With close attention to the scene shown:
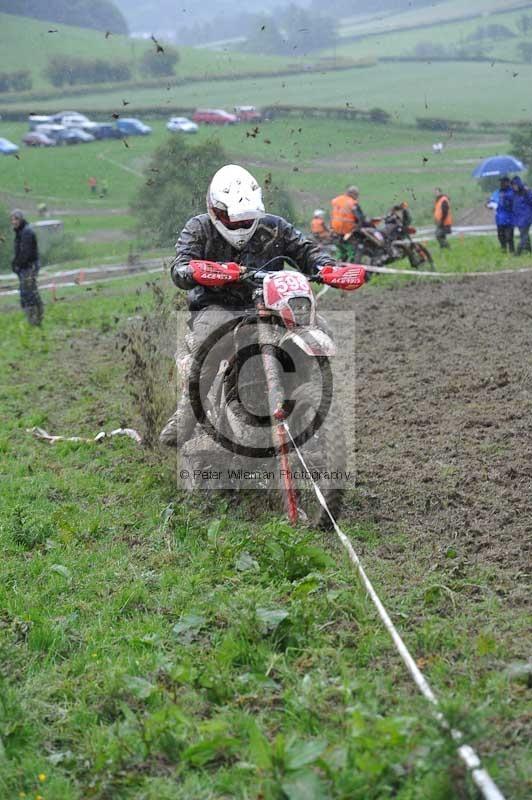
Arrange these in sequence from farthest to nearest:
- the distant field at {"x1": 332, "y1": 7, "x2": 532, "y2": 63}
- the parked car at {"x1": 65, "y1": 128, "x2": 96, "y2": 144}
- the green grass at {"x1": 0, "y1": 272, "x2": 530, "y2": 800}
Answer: the parked car at {"x1": 65, "y1": 128, "x2": 96, "y2": 144} < the distant field at {"x1": 332, "y1": 7, "x2": 532, "y2": 63} < the green grass at {"x1": 0, "y1": 272, "x2": 530, "y2": 800}

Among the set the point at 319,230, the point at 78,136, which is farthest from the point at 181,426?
the point at 78,136

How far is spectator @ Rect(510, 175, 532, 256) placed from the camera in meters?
20.6

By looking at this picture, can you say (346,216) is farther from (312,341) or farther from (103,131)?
(103,131)

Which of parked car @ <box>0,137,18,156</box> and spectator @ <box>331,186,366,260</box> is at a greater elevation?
parked car @ <box>0,137,18,156</box>

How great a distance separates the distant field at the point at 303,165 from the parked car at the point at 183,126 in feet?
2.78

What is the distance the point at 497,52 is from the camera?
37.5 m

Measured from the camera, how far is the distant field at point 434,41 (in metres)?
36.8

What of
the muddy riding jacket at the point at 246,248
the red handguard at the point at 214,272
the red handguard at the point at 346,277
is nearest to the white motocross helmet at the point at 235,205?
the muddy riding jacket at the point at 246,248

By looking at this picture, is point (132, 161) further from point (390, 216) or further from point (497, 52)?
point (390, 216)

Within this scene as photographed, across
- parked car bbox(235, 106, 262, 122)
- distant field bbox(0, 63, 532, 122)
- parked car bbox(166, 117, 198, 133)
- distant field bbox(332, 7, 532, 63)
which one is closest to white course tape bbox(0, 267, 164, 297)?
parked car bbox(235, 106, 262, 122)

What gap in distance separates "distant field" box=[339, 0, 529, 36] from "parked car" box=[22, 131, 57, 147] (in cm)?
1354

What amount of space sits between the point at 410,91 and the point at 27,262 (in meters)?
19.5

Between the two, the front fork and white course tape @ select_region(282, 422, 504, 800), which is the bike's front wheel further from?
white course tape @ select_region(282, 422, 504, 800)

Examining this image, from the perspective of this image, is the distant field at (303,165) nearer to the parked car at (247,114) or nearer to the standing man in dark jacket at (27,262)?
the parked car at (247,114)
